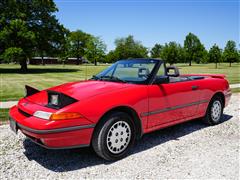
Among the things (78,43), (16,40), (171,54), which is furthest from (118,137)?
(78,43)

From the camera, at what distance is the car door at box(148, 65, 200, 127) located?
4043mm

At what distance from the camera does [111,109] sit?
3.51 metres

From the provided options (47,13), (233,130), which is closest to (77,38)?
(47,13)

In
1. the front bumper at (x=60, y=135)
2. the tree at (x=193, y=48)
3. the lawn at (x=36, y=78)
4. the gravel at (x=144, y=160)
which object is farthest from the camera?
the tree at (x=193, y=48)

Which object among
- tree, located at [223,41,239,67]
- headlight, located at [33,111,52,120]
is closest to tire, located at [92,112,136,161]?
headlight, located at [33,111,52,120]

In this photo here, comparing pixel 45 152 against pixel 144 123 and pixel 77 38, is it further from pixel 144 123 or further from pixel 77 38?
pixel 77 38

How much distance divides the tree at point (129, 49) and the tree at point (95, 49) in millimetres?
6412

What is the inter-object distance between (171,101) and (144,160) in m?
1.22

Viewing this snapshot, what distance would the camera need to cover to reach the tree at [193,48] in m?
70.4

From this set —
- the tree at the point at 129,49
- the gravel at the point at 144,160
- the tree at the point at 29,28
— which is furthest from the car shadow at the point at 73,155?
the tree at the point at 129,49

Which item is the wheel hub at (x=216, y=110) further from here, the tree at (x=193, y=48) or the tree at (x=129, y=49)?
the tree at (x=129, y=49)

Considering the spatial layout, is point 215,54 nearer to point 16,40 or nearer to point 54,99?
point 16,40

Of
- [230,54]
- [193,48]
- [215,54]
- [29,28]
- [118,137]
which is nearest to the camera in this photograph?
[118,137]

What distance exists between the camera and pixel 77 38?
91.4 m
